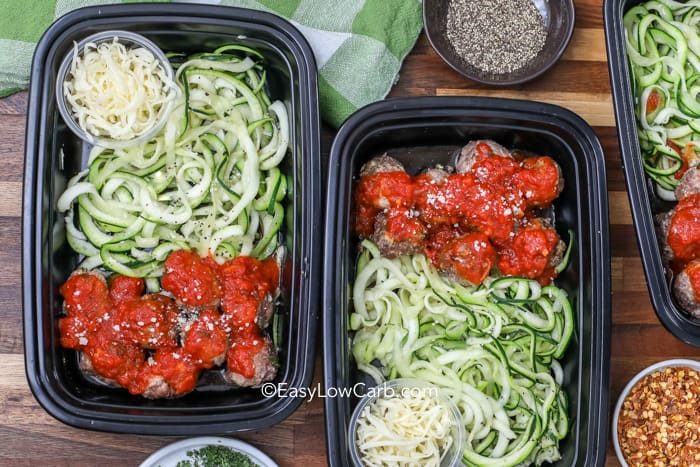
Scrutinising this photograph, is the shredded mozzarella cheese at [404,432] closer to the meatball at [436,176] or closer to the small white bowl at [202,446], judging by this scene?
the small white bowl at [202,446]

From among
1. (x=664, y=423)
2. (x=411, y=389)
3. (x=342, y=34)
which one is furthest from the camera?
(x=342, y=34)

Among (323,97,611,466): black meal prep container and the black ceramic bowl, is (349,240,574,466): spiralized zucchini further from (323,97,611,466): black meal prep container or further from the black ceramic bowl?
the black ceramic bowl

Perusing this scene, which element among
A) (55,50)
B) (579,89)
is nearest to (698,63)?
(579,89)

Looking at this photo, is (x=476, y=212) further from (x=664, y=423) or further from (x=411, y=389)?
(x=664, y=423)

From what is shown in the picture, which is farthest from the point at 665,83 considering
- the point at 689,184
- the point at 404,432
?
the point at 404,432

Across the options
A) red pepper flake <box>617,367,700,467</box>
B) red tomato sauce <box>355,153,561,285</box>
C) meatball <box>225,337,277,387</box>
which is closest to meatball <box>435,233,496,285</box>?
red tomato sauce <box>355,153,561,285</box>

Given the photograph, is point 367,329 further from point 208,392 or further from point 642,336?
point 642,336
